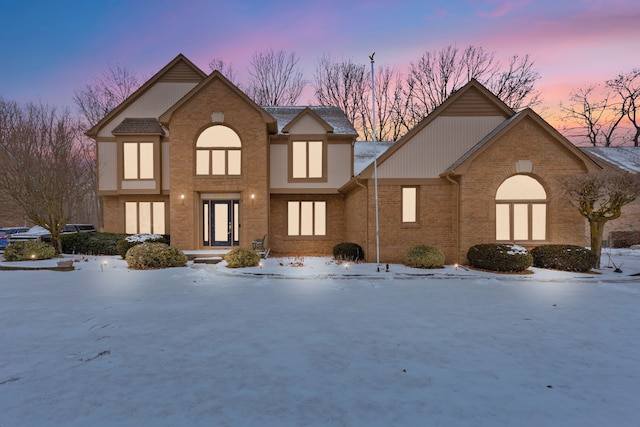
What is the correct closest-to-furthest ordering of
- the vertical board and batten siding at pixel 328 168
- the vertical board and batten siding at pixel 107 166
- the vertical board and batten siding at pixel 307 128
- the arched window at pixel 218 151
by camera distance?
the arched window at pixel 218 151 → the vertical board and batten siding at pixel 307 128 → the vertical board and batten siding at pixel 328 168 → the vertical board and batten siding at pixel 107 166

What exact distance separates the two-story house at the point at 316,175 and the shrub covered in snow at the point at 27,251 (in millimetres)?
3977

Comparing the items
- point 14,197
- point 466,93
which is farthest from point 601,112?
point 14,197

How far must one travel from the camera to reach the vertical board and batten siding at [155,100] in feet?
68.2

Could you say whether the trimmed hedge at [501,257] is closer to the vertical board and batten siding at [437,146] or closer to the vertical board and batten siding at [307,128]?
the vertical board and batten siding at [437,146]

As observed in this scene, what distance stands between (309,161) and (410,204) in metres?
6.80

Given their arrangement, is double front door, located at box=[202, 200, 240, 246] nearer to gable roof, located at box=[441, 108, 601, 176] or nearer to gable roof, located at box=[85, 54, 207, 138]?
gable roof, located at box=[85, 54, 207, 138]

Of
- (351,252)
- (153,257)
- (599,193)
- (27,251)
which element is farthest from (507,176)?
(27,251)

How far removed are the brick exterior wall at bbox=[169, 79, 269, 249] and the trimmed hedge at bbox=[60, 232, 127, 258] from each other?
144 inches

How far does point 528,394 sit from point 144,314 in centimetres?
722

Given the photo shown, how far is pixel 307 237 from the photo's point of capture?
67.5 ft

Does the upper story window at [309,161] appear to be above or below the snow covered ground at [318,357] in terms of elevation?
above

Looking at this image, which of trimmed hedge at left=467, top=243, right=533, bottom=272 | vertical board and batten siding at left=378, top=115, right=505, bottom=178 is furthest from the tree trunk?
vertical board and batten siding at left=378, top=115, right=505, bottom=178

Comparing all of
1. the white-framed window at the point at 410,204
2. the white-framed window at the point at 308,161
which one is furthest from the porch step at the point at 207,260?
the white-framed window at the point at 410,204

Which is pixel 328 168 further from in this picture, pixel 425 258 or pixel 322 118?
pixel 425 258
